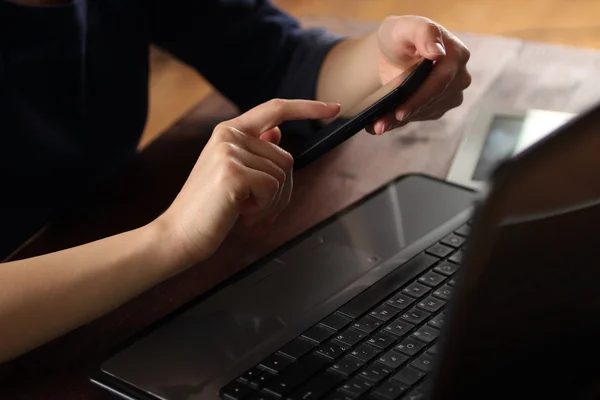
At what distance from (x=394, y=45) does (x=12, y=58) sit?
1.22 feet

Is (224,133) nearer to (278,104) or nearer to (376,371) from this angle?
(278,104)

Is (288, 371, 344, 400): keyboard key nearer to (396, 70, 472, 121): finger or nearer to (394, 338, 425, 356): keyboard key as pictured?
(394, 338, 425, 356): keyboard key

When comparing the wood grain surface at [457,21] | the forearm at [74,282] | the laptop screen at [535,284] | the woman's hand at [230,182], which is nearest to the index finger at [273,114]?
the woman's hand at [230,182]

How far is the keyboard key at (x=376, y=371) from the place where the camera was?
1.76 ft

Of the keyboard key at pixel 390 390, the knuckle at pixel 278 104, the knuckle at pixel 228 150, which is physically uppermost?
the knuckle at pixel 278 104

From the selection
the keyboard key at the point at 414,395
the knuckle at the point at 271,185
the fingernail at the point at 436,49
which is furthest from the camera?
the fingernail at the point at 436,49

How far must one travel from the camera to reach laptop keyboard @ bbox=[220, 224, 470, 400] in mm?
530

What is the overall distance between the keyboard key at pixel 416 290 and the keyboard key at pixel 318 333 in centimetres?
7

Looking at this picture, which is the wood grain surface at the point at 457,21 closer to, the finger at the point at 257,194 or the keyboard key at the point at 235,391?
the finger at the point at 257,194

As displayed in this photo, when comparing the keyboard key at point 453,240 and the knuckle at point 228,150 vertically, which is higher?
the knuckle at point 228,150

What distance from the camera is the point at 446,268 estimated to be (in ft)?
2.13

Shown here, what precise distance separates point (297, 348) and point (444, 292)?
0.40ft

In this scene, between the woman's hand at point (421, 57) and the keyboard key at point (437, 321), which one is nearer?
the keyboard key at point (437, 321)

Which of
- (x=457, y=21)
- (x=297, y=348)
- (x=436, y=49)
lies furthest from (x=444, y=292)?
(x=457, y=21)
